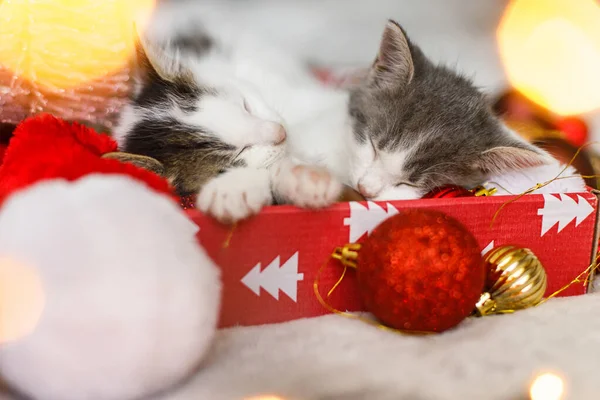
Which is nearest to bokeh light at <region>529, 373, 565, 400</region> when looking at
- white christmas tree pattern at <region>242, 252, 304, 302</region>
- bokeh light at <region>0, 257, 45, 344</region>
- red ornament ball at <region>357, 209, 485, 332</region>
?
red ornament ball at <region>357, 209, 485, 332</region>

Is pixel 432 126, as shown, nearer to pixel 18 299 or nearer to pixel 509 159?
pixel 509 159

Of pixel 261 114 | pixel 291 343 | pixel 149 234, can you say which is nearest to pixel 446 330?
pixel 291 343

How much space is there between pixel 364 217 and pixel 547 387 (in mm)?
335

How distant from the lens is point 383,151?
104cm

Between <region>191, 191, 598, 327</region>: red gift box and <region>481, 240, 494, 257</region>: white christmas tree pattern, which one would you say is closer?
<region>191, 191, 598, 327</region>: red gift box

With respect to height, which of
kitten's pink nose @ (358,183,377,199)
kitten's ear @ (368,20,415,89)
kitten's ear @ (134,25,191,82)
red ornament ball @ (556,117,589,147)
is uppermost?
kitten's ear @ (368,20,415,89)

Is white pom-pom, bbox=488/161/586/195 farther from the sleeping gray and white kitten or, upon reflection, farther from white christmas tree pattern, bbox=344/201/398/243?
white christmas tree pattern, bbox=344/201/398/243

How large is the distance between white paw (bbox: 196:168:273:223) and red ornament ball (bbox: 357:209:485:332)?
180 mm

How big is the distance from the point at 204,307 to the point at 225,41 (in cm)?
98

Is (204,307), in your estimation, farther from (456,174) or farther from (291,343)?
(456,174)

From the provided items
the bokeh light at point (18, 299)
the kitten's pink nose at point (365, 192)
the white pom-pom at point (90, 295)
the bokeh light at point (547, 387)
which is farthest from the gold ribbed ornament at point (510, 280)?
the bokeh light at point (18, 299)

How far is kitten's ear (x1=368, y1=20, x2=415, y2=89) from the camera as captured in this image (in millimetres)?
1062

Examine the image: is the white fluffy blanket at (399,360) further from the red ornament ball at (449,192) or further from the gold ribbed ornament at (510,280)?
the red ornament ball at (449,192)

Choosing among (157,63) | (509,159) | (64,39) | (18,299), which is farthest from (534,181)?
(64,39)
